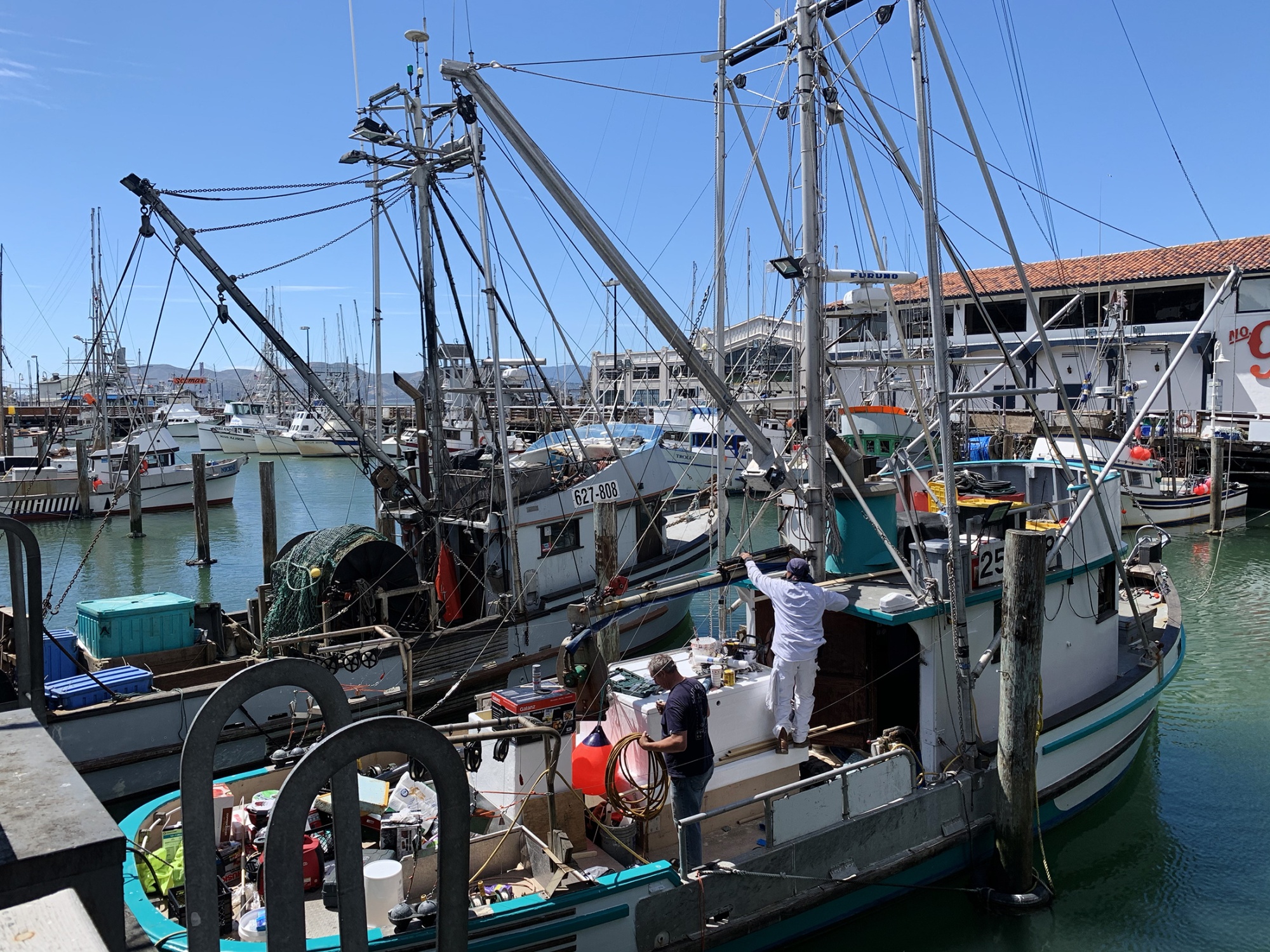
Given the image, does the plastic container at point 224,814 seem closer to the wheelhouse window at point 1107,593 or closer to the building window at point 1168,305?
the wheelhouse window at point 1107,593

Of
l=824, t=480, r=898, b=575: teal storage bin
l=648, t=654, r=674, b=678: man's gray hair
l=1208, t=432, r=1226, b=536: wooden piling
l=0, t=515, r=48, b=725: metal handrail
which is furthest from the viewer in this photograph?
l=1208, t=432, r=1226, b=536: wooden piling

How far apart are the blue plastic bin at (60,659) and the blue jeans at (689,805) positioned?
896cm

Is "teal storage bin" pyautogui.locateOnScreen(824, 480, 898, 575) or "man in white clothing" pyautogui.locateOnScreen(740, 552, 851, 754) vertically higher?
"teal storage bin" pyautogui.locateOnScreen(824, 480, 898, 575)

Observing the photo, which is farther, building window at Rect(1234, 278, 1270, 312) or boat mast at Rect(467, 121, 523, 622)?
building window at Rect(1234, 278, 1270, 312)

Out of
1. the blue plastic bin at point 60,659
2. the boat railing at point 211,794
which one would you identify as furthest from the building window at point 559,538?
the boat railing at point 211,794

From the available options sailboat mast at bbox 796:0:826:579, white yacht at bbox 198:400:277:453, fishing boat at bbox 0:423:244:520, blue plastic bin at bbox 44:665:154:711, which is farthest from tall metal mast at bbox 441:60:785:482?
white yacht at bbox 198:400:277:453

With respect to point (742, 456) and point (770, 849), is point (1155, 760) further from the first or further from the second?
point (742, 456)

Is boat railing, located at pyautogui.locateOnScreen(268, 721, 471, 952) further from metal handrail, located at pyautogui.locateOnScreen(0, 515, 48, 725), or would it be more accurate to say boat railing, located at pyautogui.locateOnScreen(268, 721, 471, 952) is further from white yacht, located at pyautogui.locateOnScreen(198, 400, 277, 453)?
white yacht, located at pyautogui.locateOnScreen(198, 400, 277, 453)

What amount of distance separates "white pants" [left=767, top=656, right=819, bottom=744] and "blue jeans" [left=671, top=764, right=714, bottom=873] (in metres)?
1.19

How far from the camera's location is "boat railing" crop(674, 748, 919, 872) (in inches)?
298

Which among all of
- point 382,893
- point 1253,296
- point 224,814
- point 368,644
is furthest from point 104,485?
point 1253,296

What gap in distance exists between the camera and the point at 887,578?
954 cm

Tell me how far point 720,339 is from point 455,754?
10.3m

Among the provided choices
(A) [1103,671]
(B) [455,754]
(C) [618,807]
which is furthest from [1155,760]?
(B) [455,754]
